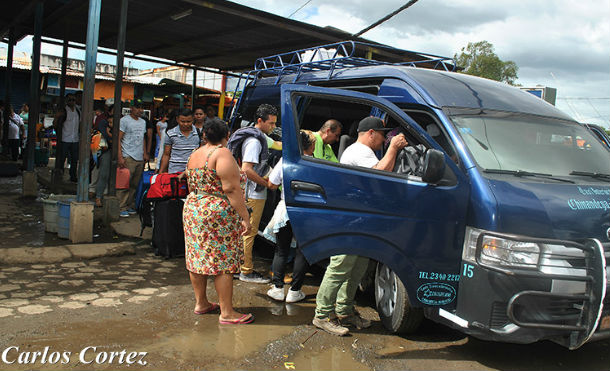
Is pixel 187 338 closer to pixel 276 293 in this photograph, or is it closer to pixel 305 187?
pixel 276 293

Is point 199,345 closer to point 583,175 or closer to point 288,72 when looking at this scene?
point 583,175

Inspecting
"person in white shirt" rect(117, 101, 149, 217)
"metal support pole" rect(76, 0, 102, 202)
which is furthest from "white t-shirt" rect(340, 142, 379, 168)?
"person in white shirt" rect(117, 101, 149, 217)

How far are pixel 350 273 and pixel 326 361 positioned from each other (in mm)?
701

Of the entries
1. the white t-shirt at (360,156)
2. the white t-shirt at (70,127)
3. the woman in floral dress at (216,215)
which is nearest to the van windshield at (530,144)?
the white t-shirt at (360,156)

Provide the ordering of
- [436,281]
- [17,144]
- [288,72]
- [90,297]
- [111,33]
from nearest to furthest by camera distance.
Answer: [436,281] < [90,297] < [288,72] < [111,33] < [17,144]

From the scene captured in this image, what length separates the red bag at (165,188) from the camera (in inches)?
220

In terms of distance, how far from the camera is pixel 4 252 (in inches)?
214

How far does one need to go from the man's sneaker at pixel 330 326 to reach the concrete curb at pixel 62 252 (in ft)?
9.71

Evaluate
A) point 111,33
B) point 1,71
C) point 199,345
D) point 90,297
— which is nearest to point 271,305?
point 199,345

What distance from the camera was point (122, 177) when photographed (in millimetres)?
7715

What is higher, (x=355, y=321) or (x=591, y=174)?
(x=591, y=174)

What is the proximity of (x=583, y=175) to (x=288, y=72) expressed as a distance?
3891 mm

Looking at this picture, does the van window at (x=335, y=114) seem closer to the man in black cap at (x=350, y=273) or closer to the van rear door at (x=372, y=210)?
the man in black cap at (x=350, y=273)

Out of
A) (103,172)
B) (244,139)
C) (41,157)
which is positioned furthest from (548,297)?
(41,157)
